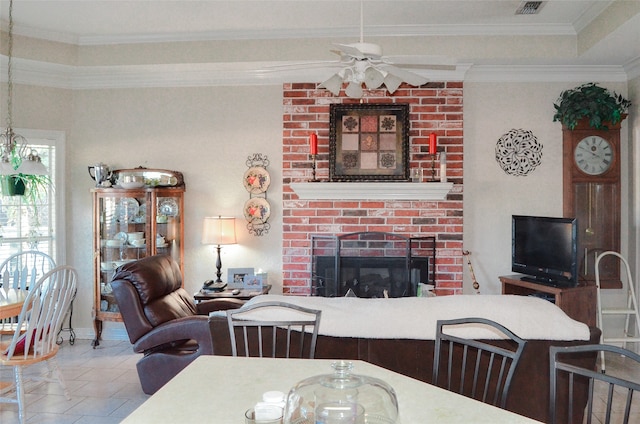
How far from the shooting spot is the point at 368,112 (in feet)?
16.0

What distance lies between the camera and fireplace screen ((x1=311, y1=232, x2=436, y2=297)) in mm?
4883

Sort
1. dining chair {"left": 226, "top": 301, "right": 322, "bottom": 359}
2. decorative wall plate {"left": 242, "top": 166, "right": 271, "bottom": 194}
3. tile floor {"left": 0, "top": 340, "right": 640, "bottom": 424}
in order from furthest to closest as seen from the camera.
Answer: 1. decorative wall plate {"left": 242, "top": 166, "right": 271, "bottom": 194}
2. tile floor {"left": 0, "top": 340, "right": 640, "bottom": 424}
3. dining chair {"left": 226, "top": 301, "right": 322, "bottom": 359}

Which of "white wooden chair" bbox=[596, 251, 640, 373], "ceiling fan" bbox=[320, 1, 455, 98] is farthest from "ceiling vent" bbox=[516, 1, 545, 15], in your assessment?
"white wooden chair" bbox=[596, 251, 640, 373]

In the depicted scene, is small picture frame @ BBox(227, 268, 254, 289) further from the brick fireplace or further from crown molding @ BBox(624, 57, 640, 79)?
crown molding @ BBox(624, 57, 640, 79)

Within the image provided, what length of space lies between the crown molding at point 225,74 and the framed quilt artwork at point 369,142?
0.45 meters

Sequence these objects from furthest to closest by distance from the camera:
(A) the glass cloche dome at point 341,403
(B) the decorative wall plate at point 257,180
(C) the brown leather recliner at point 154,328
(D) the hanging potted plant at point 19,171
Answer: (B) the decorative wall plate at point 257,180 → (D) the hanging potted plant at point 19,171 → (C) the brown leather recliner at point 154,328 → (A) the glass cloche dome at point 341,403

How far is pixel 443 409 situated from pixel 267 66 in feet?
12.4

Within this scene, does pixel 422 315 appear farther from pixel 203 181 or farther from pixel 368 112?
pixel 203 181

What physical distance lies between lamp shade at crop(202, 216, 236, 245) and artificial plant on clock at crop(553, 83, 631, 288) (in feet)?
10.6

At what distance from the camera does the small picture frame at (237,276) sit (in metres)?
4.71

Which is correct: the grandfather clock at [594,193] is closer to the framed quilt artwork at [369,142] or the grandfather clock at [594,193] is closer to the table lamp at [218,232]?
the framed quilt artwork at [369,142]

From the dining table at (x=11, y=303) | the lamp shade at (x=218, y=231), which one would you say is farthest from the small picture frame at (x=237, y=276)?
the dining table at (x=11, y=303)

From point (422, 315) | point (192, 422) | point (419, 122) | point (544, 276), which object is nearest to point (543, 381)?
point (422, 315)

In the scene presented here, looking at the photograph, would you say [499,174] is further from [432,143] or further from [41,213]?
[41,213]
